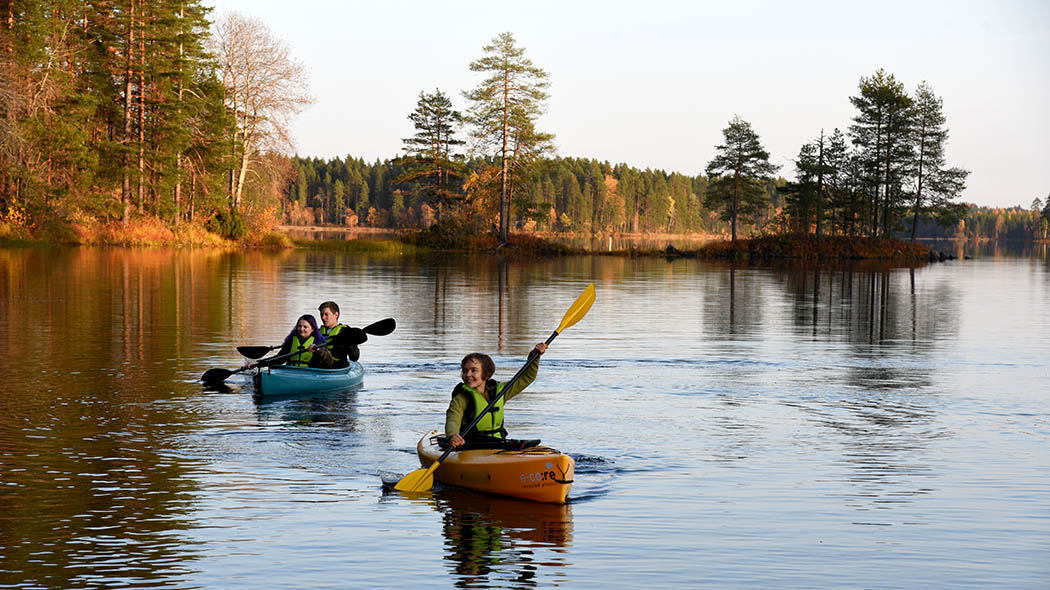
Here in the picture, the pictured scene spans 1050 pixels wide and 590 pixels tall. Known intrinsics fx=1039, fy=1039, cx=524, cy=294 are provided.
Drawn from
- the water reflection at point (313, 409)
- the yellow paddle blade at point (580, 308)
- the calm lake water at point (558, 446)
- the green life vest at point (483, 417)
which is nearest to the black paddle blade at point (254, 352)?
the calm lake water at point (558, 446)

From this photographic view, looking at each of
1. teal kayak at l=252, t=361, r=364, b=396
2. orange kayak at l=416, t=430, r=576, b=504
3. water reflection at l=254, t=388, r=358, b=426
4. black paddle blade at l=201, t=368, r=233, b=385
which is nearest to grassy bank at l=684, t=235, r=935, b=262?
teal kayak at l=252, t=361, r=364, b=396

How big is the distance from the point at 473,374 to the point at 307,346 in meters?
6.74

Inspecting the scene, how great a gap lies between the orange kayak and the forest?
4383 cm

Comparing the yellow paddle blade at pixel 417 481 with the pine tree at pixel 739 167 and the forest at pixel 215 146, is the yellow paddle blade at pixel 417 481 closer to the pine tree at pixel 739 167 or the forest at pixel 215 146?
the forest at pixel 215 146

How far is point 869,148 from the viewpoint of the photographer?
3305 inches

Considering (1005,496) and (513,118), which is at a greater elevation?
(513,118)

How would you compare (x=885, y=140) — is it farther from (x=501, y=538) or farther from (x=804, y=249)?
(x=501, y=538)

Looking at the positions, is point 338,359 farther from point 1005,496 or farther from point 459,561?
point 1005,496

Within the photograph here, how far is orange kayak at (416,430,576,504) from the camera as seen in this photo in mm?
9672

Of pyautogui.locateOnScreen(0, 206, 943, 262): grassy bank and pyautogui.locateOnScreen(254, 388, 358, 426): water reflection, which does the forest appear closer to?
pyautogui.locateOnScreen(0, 206, 943, 262): grassy bank

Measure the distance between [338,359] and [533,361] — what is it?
6516 mm

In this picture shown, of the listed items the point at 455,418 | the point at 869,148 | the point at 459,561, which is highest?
the point at 869,148

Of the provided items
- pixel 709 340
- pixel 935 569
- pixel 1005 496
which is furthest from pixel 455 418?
pixel 709 340

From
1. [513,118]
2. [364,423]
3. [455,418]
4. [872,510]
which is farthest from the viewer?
[513,118]
